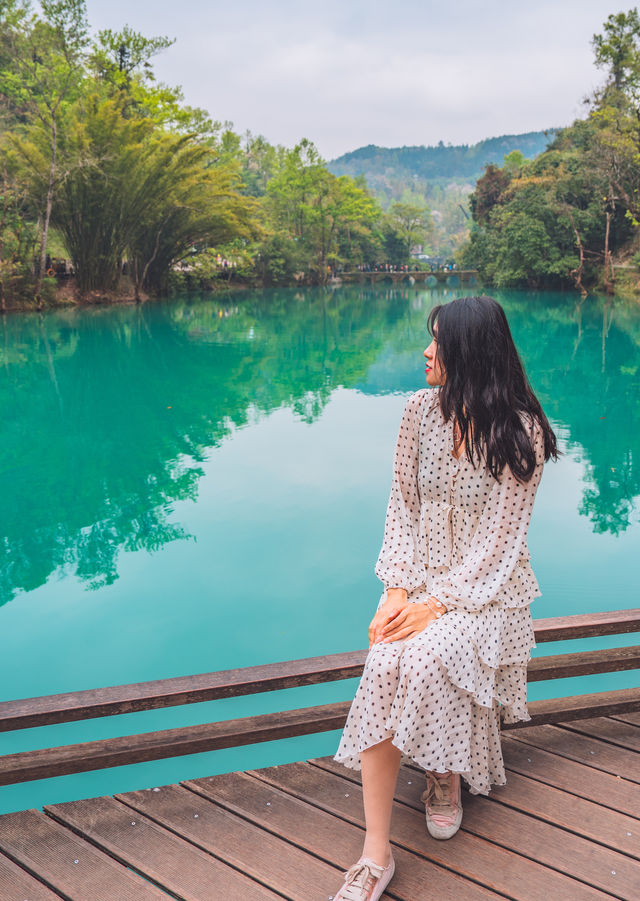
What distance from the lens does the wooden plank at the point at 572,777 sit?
5.57 ft

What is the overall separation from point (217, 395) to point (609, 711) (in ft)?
→ 28.9

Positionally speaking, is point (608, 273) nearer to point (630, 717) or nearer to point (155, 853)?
point (630, 717)

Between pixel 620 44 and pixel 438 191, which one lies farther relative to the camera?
pixel 438 191

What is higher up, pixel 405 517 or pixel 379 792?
pixel 405 517

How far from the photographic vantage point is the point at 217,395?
10.4 metres

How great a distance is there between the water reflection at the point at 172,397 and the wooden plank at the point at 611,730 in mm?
3516

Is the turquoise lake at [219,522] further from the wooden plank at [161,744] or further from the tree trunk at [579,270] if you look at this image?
the tree trunk at [579,270]

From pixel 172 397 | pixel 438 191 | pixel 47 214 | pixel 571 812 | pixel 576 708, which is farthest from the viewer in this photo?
pixel 438 191

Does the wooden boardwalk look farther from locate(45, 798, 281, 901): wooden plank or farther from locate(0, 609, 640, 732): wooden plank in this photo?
locate(0, 609, 640, 732): wooden plank

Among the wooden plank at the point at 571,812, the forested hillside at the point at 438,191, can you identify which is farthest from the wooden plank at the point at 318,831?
the forested hillside at the point at 438,191

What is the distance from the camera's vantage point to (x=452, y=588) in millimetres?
1637

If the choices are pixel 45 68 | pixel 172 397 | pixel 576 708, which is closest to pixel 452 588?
pixel 576 708

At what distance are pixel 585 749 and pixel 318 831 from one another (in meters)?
0.73

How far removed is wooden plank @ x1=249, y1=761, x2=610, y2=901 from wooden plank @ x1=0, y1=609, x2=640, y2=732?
0.74 feet
